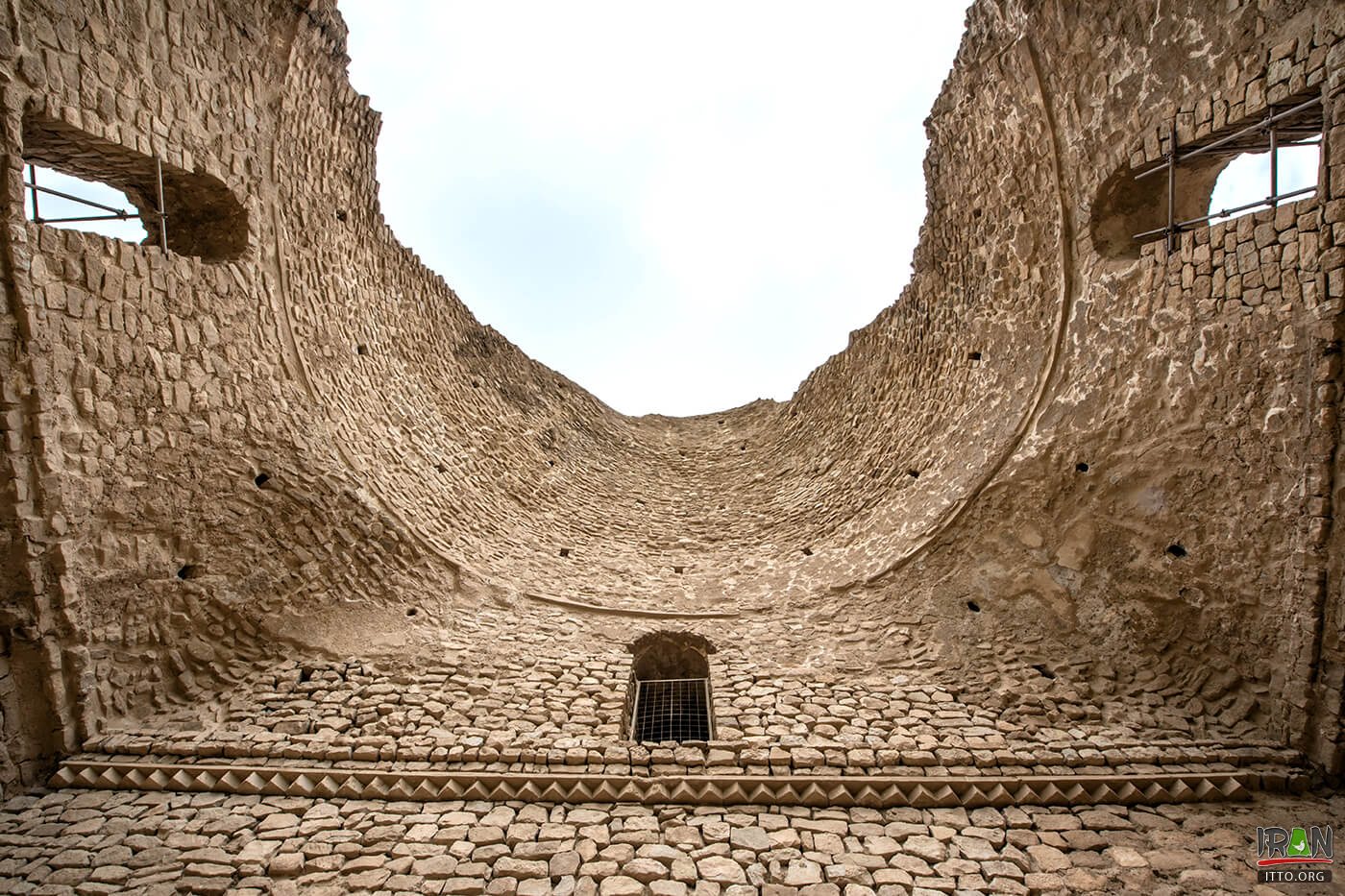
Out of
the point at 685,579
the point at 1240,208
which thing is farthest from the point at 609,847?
the point at 1240,208

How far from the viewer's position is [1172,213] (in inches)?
237

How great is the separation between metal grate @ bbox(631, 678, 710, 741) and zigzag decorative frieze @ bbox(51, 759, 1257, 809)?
122 centimetres

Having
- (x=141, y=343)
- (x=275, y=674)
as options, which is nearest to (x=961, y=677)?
(x=275, y=674)

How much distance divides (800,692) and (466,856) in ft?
10.6

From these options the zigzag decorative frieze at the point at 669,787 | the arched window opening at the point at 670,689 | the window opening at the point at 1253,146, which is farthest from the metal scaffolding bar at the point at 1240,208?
the arched window opening at the point at 670,689

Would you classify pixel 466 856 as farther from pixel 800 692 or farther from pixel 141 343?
pixel 141 343

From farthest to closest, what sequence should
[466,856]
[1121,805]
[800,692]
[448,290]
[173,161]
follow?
[448,290] < [800,692] < [173,161] < [1121,805] < [466,856]

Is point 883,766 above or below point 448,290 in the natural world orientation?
below

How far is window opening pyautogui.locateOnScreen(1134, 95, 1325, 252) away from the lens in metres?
5.29

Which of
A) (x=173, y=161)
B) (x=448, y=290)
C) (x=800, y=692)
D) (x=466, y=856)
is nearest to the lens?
(x=466, y=856)

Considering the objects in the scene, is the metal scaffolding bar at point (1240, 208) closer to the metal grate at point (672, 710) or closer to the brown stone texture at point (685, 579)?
the brown stone texture at point (685, 579)

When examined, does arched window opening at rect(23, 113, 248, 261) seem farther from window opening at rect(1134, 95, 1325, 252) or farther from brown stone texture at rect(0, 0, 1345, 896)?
window opening at rect(1134, 95, 1325, 252)

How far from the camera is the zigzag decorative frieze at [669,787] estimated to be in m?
5.43

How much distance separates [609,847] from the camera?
5055mm
